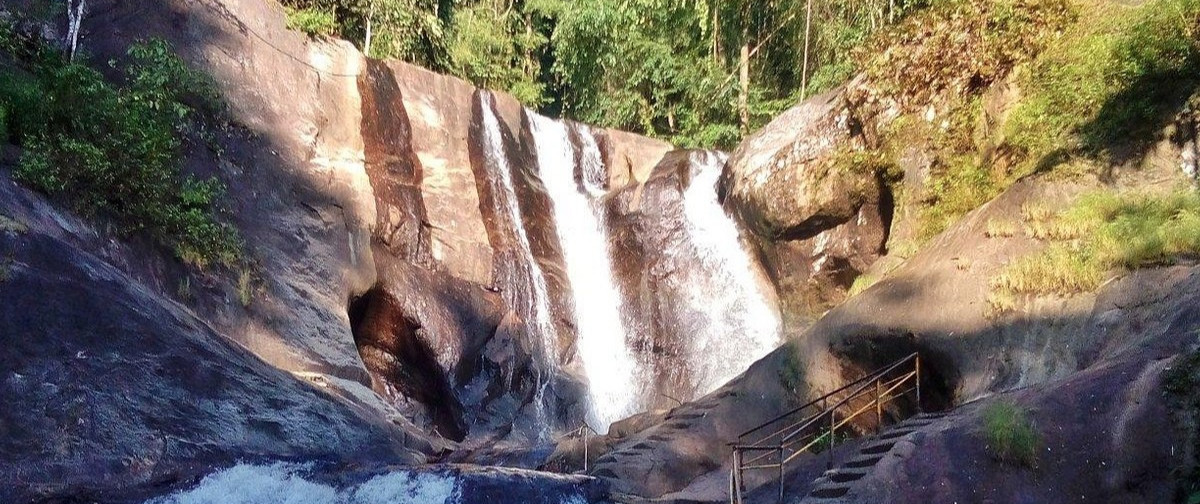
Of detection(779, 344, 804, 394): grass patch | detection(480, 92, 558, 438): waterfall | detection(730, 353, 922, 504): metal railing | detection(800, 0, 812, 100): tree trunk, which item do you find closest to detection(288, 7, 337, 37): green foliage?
detection(480, 92, 558, 438): waterfall

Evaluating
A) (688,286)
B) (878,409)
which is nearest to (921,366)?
(878,409)

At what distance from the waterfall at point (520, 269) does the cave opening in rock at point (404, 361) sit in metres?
2.41

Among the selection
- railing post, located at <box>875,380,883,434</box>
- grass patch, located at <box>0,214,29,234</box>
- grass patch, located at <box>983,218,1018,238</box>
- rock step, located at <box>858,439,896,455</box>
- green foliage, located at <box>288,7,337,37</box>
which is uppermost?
green foliage, located at <box>288,7,337,37</box>

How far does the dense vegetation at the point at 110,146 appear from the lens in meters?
11.8

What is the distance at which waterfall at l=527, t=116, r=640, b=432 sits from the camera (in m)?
21.5

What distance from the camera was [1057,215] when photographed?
11.5 metres

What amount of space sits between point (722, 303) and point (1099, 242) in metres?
12.2

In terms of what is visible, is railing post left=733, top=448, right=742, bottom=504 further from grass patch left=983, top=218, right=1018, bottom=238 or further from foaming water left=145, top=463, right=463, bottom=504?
grass patch left=983, top=218, right=1018, bottom=238

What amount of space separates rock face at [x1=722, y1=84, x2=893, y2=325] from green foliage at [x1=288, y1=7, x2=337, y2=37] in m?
11.8

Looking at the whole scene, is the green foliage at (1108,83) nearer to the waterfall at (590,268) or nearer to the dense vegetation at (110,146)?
the waterfall at (590,268)

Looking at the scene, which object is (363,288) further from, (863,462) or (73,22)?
(863,462)

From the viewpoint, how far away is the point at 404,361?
1917cm

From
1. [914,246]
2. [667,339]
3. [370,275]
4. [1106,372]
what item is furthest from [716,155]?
[1106,372]

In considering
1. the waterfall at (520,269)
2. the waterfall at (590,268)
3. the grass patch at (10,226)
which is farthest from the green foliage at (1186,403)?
the waterfall at (590,268)
